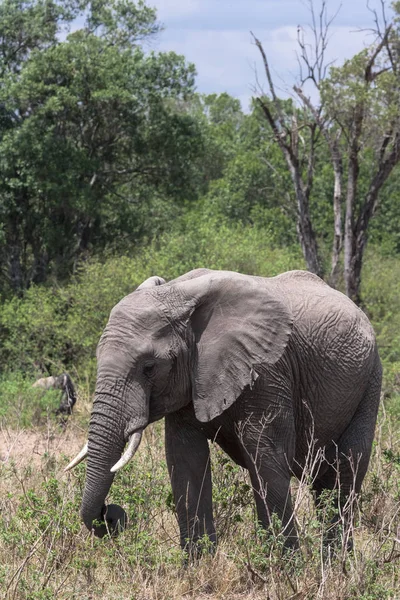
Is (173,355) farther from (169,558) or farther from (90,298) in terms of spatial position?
(90,298)

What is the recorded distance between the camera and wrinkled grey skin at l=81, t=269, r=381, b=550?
5.14m

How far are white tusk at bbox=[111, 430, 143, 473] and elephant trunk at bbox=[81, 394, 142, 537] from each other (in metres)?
0.06

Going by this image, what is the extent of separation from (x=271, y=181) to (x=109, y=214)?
1083 centimetres

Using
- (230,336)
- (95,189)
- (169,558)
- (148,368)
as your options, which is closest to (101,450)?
(148,368)

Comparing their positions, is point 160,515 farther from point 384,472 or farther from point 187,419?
point 384,472

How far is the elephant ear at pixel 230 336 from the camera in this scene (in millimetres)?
5309

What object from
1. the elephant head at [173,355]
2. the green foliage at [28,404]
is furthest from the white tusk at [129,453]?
the green foliage at [28,404]

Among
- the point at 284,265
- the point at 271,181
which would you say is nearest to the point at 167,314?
the point at 284,265

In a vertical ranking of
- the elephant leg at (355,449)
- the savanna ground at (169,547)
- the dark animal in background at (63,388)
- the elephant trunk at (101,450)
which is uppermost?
the elephant trunk at (101,450)

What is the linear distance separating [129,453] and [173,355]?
0.61 metres

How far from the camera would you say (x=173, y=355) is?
5.28 metres

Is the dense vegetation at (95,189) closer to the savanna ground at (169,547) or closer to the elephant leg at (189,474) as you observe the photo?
the savanna ground at (169,547)

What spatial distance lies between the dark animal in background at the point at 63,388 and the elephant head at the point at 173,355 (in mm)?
6894

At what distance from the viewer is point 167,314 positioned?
5281 millimetres
